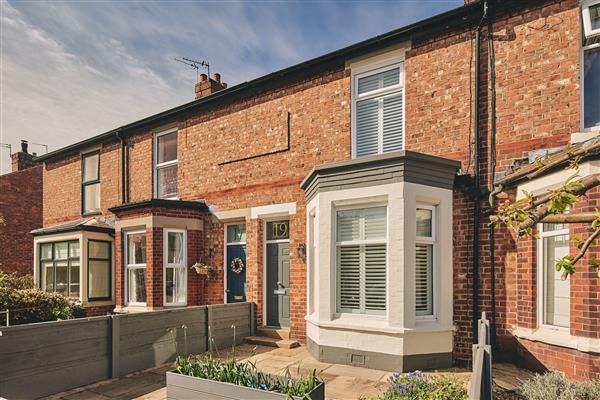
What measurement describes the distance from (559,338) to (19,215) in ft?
68.4

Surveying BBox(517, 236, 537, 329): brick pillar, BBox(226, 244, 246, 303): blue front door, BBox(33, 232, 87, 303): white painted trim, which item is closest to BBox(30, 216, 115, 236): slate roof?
BBox(33, 232, 87, 303): white painted trim

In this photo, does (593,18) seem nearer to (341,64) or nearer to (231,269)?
(341,64)

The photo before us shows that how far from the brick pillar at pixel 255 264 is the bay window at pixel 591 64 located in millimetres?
6620

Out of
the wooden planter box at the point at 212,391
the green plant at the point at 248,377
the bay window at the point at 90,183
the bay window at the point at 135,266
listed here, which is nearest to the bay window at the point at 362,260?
the green plant at the point at 248,377

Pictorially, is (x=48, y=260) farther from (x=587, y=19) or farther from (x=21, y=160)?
(x=587, y=19)

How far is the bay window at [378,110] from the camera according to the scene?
317 inches

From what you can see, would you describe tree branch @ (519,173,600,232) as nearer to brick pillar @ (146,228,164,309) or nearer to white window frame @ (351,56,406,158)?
white window frame @ (351,56,406,158)

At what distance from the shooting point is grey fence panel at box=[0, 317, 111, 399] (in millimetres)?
5465

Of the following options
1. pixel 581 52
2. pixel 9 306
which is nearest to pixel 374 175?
pixel 581 52

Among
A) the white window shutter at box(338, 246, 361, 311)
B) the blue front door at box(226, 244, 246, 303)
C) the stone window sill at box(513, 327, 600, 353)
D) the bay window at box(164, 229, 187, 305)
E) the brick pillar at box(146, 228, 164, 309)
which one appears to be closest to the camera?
the stone window sill at box(513, 327, 600, 353)

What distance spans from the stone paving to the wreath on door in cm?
303

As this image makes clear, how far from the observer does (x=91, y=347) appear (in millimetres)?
6367

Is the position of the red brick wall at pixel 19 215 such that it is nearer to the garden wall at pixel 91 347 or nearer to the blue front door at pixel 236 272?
the blue front door at pixel 236 272

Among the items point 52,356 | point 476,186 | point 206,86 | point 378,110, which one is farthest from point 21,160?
point 476,186
